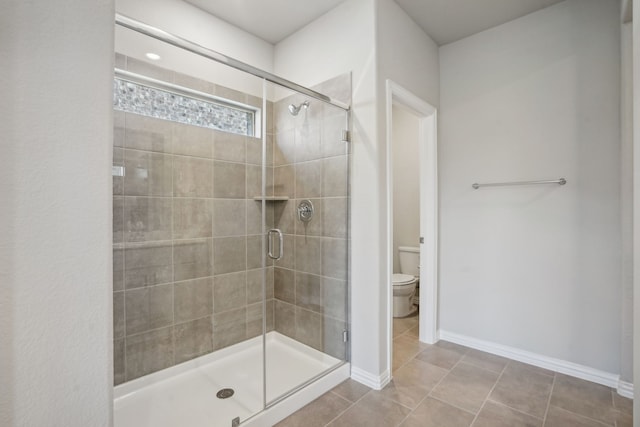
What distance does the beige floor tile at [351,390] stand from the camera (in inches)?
77.7

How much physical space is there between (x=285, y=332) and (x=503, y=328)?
70.1 inches

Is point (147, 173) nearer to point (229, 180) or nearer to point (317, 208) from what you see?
point (229, 180)

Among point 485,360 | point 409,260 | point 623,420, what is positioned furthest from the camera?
point 409,260

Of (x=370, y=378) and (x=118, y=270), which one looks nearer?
(x=118, y=270)

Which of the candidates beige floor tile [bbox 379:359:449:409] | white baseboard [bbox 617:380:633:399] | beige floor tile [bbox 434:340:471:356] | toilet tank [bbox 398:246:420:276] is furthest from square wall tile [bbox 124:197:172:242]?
white baseboard [bbox 617:380:633:399]

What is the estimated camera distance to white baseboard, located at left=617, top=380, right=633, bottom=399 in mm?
1910

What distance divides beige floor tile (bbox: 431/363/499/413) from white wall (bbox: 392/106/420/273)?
5.66 feet

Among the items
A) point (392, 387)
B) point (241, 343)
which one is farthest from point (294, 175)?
point (392, 387)

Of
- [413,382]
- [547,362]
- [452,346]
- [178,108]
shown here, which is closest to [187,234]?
[178,108]

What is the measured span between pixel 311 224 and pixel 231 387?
1.23 m

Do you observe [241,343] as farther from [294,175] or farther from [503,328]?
[503,328]

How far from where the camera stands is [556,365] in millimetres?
2260

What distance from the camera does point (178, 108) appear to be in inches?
85.6

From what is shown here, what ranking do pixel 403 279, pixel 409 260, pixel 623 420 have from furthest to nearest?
pixel 409 260, pixel 403 279, pixel 623 420
